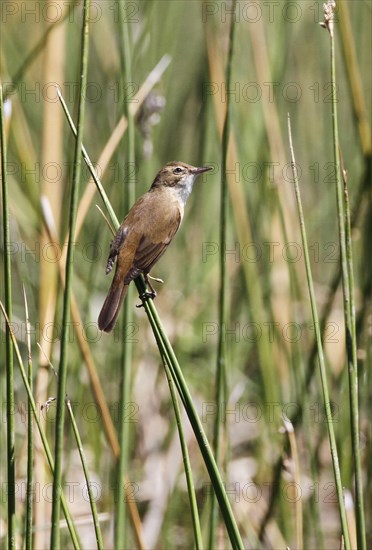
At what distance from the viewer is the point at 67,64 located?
13.6 feet

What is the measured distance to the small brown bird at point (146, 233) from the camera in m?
2.63

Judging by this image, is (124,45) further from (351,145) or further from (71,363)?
(351,145)

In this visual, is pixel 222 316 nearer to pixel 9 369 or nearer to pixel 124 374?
pixel 124 374

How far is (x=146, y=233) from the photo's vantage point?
9.52 ft

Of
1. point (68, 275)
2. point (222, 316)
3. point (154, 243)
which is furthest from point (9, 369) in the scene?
point (154, 243)

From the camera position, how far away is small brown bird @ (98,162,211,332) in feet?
8.62

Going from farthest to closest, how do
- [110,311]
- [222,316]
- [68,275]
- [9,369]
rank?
[110,311]
[222,316]
[9,369]
[68,275]

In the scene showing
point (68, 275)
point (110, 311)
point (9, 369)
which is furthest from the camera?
point (110, 311)

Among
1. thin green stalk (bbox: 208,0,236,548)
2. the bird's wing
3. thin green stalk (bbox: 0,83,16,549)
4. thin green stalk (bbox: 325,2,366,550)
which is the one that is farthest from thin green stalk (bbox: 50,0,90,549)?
the bird's wing

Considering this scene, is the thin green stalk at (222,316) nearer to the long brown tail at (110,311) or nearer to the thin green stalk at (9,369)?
the long brown tail at (110,311)

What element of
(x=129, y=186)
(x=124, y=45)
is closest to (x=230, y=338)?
(x=129, y=186)

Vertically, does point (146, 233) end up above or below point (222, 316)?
above

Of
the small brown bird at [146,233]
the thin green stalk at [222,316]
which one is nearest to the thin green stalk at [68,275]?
the thin green stalk at [222,316]

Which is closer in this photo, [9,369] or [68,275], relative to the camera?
[68,275]
